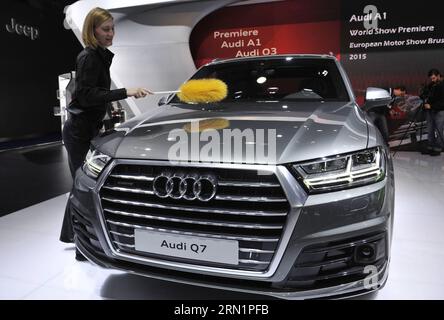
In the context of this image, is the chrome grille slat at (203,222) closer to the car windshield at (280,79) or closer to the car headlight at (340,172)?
the car headlight at (340,172)

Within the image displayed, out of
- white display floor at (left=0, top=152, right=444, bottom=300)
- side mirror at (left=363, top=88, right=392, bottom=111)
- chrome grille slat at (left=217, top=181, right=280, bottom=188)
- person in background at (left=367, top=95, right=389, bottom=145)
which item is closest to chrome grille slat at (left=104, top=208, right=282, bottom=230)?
chrome grille slat at (left=217, top=181, right=280, bottom=188)

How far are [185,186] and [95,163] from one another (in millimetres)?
525

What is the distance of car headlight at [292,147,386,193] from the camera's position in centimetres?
141

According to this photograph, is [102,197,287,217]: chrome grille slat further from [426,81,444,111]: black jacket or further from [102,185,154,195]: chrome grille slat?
[426,81,444,111]: black jacket

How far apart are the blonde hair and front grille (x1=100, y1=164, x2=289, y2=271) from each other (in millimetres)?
960

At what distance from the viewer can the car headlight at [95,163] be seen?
171 cm

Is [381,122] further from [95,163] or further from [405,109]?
[95,163]

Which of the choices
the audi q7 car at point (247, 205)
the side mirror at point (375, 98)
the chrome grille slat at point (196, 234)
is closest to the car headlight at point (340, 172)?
the audi q7 car at point (247, 205)

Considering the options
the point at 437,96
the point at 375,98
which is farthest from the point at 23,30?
the point at 375,98

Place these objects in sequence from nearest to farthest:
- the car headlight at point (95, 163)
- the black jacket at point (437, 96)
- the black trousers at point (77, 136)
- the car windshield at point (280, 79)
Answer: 1. the car headlight at point (95, 163)
2. the black trousers at point (77, 136)
3. the car windshield at point (280, 79)
4. the black jacket at point (437, 96)

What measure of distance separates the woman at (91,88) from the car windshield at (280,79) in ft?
1.72

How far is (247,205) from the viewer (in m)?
1.42
